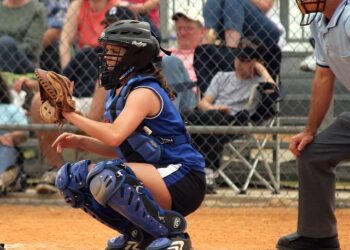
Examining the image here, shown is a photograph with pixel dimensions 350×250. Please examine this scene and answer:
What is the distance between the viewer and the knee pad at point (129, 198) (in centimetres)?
428

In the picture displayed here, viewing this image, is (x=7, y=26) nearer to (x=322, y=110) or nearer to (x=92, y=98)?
(x=92, y=98)

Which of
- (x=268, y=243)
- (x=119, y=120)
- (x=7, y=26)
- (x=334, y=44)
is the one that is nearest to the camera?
(x=119, y=120)

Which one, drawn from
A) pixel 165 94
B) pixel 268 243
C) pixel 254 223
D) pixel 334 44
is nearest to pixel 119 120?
pixel 165 94

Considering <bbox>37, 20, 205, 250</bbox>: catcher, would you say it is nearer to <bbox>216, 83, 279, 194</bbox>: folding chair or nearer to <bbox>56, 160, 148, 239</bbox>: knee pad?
<bbox>56, 160, 148, 239</bbox>: knee pad

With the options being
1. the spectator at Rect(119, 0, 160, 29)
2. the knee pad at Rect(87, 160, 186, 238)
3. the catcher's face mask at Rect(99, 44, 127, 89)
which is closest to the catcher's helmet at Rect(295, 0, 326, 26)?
the catcher's face mask at Rect(99, 44, 127, 89)

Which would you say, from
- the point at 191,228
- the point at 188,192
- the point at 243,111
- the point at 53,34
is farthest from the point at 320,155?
the point at 53,34

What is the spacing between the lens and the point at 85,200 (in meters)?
4.58

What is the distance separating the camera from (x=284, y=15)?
25.4ft

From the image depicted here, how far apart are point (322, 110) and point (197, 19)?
118 inches

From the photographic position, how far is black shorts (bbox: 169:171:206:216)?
453 centimetres

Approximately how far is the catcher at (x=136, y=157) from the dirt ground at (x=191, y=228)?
2.71 ft

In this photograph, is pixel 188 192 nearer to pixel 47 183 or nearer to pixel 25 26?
pixel 47 183

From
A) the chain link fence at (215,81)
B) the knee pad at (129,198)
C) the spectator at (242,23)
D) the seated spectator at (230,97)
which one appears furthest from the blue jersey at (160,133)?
the spectator at (242,23)

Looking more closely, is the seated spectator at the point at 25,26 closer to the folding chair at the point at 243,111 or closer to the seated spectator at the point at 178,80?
the seated spectator at the point at 178,80
